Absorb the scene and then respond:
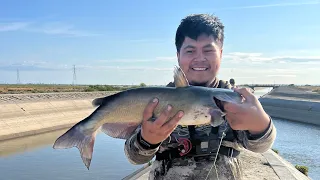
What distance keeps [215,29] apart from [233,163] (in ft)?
4.15

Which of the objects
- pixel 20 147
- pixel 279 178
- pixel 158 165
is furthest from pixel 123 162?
pixel 158 165

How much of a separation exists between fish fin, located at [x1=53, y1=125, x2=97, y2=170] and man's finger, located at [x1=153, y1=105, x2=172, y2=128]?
56 centimetres

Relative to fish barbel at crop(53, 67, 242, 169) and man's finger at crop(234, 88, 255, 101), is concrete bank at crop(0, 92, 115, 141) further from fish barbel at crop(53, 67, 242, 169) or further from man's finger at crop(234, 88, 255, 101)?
man's finger at crop(234, 88, 255, 101)

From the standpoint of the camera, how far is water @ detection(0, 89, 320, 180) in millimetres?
17828

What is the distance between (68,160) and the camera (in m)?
20.9

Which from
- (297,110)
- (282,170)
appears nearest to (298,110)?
(297,110)

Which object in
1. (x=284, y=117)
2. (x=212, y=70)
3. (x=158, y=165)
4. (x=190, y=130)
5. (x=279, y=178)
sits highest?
(x=212, y=70)

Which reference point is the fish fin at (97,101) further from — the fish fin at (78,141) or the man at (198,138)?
the man at (198,138)

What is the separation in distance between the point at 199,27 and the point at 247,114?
1020 millimetres

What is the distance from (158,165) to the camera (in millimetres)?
3258

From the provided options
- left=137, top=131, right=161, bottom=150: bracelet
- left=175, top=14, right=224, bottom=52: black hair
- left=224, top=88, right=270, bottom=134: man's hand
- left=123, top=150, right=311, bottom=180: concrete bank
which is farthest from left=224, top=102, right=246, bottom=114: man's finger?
left=123, top=150, right=311, bottom=180: concrete bank

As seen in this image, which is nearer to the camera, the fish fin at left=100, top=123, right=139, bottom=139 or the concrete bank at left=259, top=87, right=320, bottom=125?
the fish fin at left=100, top=123, right=139, bottom=139

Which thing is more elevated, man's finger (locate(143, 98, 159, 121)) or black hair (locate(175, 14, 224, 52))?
black hair (locate(175, 14, 224, 52))

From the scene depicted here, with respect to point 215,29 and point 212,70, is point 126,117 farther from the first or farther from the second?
point 215,29
